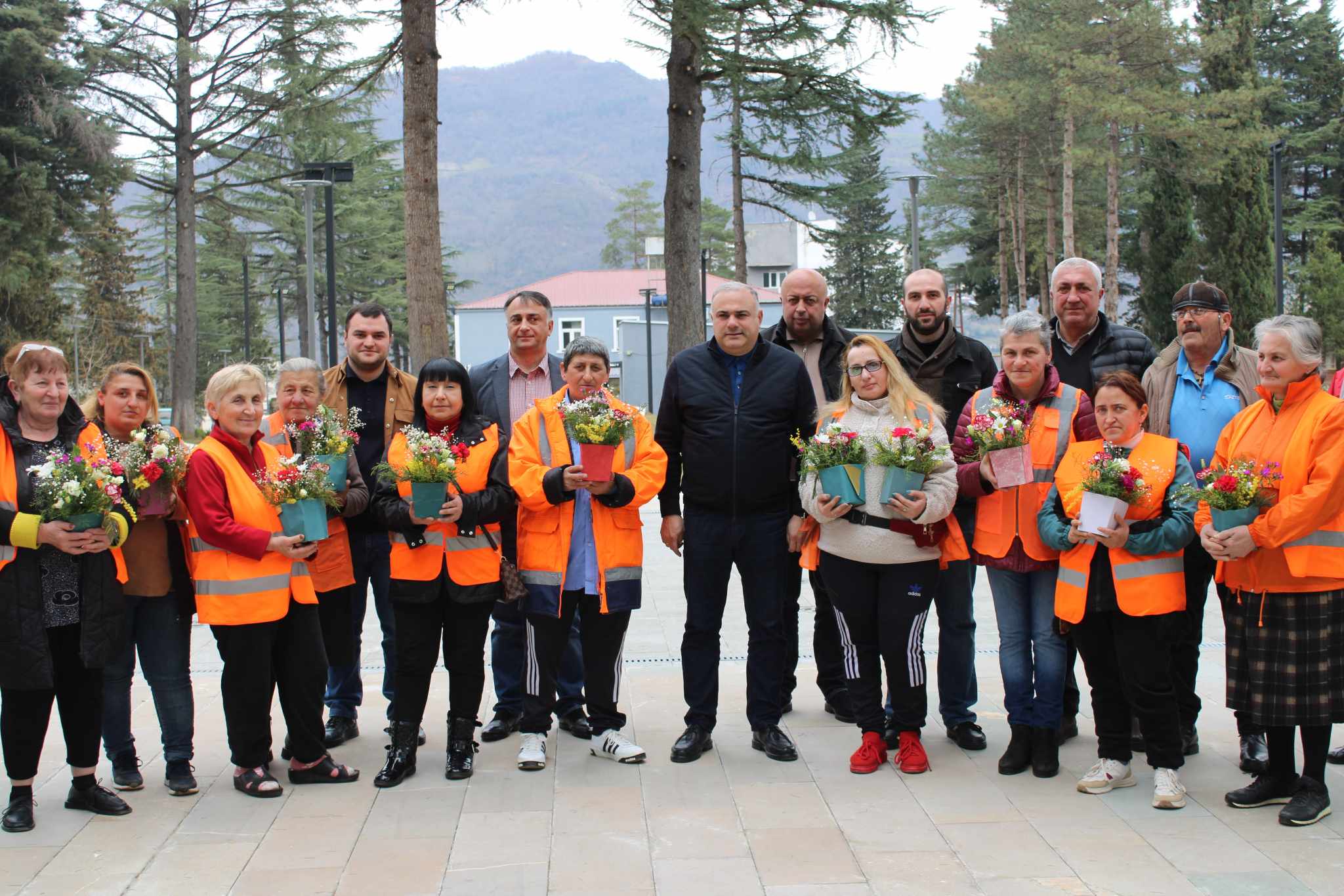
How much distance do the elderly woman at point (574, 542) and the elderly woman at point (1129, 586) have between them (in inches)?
71.4

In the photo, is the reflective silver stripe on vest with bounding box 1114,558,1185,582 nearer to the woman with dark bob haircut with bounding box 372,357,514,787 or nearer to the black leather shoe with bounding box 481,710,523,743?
the woman with dark bob haircut with bounding box 372,357,514,787

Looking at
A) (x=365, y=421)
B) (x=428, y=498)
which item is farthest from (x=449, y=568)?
(x=365, y=421)

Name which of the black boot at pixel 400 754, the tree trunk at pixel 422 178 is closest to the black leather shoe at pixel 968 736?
the black boot at pixel 400 754

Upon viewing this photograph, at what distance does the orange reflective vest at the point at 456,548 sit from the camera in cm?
530

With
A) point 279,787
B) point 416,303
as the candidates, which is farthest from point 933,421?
point 416,303

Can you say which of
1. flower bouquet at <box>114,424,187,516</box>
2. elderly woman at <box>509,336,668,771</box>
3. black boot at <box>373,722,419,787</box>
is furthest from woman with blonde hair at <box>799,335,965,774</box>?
flower bouquet at <box>114,424,187,516</box>

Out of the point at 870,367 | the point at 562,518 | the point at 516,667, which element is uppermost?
the point at 870,367

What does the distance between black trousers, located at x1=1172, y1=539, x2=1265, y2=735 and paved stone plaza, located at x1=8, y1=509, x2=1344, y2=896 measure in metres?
0.21

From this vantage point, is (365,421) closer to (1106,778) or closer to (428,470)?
(428,470)

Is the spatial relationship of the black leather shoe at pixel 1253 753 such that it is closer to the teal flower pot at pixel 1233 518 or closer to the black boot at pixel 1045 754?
the black boot at pixel 1045 754

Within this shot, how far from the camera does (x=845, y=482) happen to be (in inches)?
202

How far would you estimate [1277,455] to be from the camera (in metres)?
4.78

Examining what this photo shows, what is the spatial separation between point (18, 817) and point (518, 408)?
111 inches

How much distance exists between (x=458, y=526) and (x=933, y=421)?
7.02 ft
